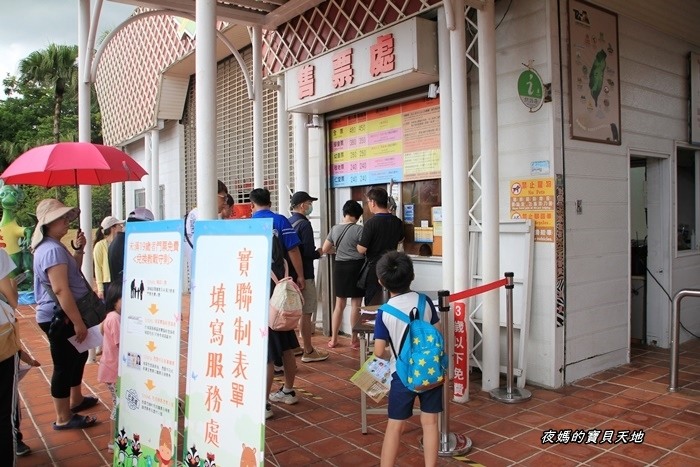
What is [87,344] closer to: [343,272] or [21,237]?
[343,272]

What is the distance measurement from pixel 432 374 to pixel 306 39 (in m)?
4.57

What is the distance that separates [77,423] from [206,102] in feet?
7.85

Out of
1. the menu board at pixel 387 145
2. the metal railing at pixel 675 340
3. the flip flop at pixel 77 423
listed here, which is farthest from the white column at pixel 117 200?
the metal railing at pixel 675 340

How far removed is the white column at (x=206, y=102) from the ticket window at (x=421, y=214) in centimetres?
231

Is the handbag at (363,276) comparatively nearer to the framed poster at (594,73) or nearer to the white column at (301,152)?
the white column at (301,152)

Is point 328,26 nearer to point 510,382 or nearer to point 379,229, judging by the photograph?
point 379,229

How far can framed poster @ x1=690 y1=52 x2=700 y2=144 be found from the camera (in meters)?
5.71

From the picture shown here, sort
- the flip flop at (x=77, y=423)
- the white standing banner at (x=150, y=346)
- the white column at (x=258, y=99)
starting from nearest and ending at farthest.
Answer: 1. the white standing banner at (x=150, y=346)
2. the flip flop at (x=77, y=423)
3. the white column at (x=258, y=99)

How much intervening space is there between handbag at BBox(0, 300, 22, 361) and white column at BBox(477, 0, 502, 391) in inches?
123

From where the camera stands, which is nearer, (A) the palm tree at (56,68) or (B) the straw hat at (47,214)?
(B) the straw hat at (47,214)

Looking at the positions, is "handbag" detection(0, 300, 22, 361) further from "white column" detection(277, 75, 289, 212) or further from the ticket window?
"white column" detection(277, 75, 289, 212)

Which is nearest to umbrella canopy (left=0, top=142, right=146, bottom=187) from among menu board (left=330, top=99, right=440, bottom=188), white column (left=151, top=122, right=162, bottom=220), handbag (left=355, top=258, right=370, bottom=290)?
handbag (left=355, top=258, right=370, bottom=290)

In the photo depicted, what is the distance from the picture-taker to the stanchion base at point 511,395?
408cm

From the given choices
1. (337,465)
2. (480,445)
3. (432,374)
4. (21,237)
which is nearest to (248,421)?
(432,374)
